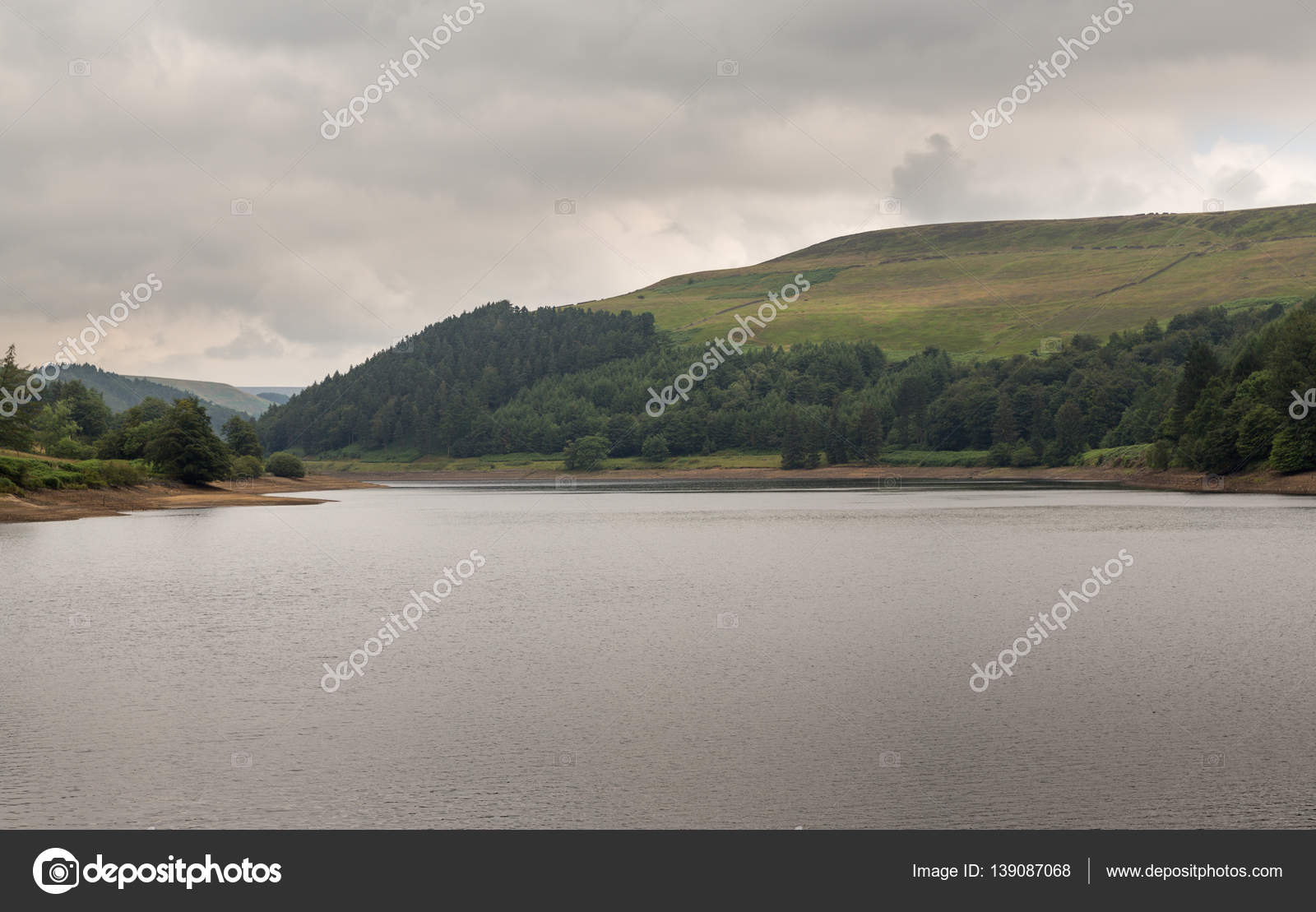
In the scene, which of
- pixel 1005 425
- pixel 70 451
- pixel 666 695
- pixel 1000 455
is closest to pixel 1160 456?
pixel 1000 455

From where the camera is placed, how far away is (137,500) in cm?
10262

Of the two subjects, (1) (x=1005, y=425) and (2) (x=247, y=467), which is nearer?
(2) (x=247, y=467)

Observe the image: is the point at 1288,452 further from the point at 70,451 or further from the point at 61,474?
the point at 70,451

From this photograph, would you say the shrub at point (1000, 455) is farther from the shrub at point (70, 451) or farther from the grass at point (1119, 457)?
the shrub at point (70, 451)

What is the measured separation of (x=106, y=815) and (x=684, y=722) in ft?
32.2

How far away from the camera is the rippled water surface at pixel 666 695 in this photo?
16.8 metres

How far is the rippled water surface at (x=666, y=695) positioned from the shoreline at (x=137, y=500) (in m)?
31.6

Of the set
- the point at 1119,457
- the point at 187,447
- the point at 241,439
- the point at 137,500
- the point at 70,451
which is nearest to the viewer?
the point at 137,500

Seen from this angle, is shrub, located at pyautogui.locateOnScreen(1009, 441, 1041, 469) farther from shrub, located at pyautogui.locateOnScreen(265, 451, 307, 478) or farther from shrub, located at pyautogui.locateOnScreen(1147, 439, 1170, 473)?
shrub, located at pyautogui.locateOnScreen(265, 451, 307, 478)
